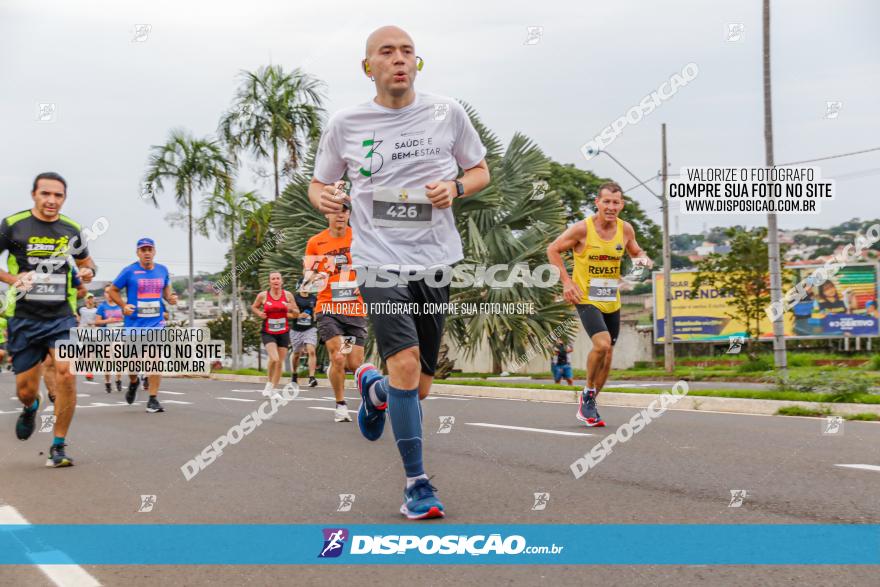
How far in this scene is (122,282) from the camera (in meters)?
12.4

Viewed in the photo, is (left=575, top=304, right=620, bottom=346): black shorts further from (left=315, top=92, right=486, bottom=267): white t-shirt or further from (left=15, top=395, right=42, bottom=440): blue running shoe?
(left=15, top=395, right=42, bottom=440): blue running shoe

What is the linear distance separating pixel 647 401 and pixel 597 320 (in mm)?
4060

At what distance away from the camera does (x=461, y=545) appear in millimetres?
3900

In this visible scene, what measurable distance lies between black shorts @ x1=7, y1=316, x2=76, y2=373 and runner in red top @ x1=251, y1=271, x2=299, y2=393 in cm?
705

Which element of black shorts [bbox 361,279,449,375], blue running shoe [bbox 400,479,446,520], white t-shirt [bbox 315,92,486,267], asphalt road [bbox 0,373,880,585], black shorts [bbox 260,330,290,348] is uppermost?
white t-shirt [bbox 315,92,486,267]

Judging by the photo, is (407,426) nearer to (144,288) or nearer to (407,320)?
(407,320)

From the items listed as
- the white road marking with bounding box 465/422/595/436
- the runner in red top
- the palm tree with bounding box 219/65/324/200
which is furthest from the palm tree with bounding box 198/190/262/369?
the white road marking with bounding box 465/422/595/436

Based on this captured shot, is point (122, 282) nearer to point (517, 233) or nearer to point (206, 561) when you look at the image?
point (206, 561)

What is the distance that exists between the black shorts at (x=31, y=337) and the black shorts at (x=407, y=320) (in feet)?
11.0

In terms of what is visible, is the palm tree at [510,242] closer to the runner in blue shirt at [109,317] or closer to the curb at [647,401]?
the curb at [647,401]

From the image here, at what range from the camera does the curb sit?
33.0 ft

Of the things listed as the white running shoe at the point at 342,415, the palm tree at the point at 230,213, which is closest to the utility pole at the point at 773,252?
the white running shoe at the point at 342,415

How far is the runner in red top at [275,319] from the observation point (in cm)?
1435

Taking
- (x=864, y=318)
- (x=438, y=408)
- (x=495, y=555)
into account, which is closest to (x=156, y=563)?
(x=495, y=555)
